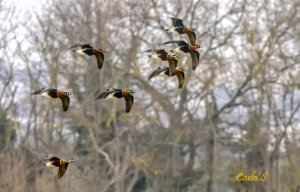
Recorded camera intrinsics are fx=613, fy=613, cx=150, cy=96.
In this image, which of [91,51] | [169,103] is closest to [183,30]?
[91,51]

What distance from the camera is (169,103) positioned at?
33.0m

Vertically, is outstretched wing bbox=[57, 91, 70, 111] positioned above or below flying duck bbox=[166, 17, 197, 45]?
below

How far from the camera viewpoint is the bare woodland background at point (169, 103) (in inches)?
1251

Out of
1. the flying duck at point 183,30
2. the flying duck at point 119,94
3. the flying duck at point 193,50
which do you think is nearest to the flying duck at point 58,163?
the flying duck at point 119,94

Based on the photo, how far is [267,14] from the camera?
32.5 meters

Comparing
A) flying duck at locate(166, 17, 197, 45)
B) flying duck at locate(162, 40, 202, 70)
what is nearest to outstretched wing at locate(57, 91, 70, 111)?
flying duck at locate(162, 40, 202, 70)

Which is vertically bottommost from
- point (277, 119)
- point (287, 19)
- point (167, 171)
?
point (167, 171)

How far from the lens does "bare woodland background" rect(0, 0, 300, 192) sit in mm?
31766

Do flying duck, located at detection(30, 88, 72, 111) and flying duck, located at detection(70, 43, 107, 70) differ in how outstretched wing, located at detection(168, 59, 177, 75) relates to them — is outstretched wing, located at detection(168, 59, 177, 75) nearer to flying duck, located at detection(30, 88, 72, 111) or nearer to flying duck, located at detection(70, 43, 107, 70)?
flying duck, located at detection(70, 43, 107, 70)

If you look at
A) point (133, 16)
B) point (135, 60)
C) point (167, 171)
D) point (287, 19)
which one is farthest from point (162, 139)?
point (287, 19)

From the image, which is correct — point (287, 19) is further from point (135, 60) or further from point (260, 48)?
point (135, 60)

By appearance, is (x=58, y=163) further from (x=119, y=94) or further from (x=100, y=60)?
(x=100, y=60)

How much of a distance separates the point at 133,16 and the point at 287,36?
8.18 metres

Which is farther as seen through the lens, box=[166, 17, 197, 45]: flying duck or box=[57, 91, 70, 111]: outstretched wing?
box=[166, 17, 197, 45]: flying duck
